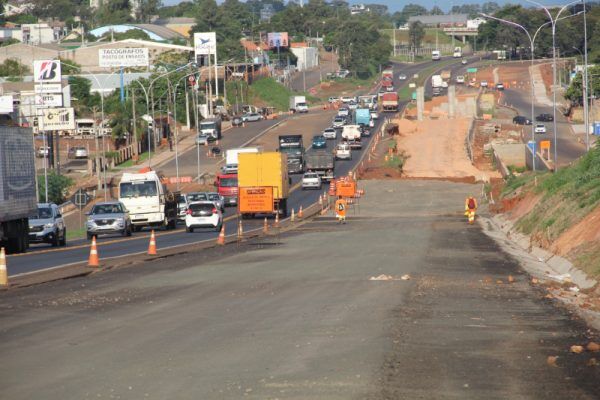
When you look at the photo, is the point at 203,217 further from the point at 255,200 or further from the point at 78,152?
the point at 78,152

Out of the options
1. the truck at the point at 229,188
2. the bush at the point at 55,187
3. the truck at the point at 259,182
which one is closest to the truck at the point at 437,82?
the bush at the point at 55,187

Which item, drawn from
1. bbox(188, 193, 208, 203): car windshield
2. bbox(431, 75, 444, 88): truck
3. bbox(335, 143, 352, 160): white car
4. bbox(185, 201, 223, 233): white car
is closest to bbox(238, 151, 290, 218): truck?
bbox(188, 193, 208, 203): car windshield

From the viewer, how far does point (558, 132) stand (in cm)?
12912

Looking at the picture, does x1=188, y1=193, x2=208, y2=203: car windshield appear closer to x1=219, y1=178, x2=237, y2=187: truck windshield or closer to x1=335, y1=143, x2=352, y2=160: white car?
x1=219, y1=178, x2=237, y2=187: truck windshield

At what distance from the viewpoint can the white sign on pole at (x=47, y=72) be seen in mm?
110938

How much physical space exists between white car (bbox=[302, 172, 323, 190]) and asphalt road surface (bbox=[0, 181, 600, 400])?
5454 cm

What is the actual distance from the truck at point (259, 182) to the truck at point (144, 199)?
8.51 metres

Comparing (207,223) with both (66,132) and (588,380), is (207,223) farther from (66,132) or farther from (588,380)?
(66,132)

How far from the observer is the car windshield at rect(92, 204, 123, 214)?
4891 centimetres

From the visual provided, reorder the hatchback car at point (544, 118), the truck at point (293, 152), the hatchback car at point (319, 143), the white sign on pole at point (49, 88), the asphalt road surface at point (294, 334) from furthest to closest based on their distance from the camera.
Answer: the hatchback car at point (544, 118) < the hatchback car at point (319, 143) < the white sign on pole at point (49, 88) < the truck at point (293, 152) < the asphalt road surface at point (294, 334)

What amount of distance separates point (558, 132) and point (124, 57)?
178 feet

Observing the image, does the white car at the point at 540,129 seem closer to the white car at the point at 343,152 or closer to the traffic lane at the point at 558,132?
the traffic lane at the point at 558,132

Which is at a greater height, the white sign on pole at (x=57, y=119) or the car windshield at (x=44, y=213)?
the white sign on pole at (x=57, y=119)

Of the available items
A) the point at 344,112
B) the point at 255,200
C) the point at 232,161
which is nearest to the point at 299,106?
the point at 344,112
